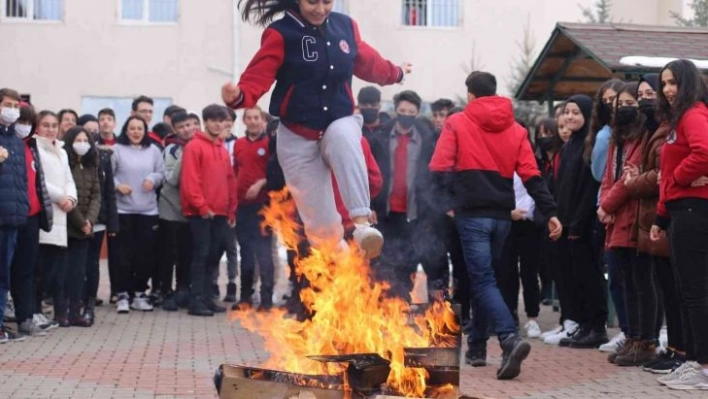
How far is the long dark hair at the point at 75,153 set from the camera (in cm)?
1241

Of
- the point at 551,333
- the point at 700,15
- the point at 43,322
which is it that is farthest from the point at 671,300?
the point at 700,15

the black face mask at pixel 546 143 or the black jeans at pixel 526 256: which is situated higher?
the black face mask at pixel 546 143

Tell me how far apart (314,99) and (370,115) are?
16.1 ft

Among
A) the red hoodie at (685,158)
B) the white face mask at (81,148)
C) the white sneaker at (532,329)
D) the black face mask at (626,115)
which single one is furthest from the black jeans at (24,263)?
the red hoodie at (685,158)

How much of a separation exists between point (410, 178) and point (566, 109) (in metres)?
1.90

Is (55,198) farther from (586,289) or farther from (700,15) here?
(700,15)

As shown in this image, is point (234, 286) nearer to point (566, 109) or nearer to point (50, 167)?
point (50, 167)

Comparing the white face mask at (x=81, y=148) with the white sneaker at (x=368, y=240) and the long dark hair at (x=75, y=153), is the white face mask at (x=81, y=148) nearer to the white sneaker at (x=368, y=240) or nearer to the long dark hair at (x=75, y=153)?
the long dark hair at (x=75, y=153)

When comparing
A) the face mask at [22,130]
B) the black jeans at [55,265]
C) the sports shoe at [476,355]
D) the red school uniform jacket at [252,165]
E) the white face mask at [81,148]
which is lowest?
the sports shoe at [476,355]

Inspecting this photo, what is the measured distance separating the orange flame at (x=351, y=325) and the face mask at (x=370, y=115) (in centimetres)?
485

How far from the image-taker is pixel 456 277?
447 inches

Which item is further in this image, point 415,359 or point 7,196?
point 7,196

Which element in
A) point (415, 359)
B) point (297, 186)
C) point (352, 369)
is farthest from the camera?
point (297, 186)

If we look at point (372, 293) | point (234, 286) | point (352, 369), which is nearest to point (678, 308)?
point (372, 293)
